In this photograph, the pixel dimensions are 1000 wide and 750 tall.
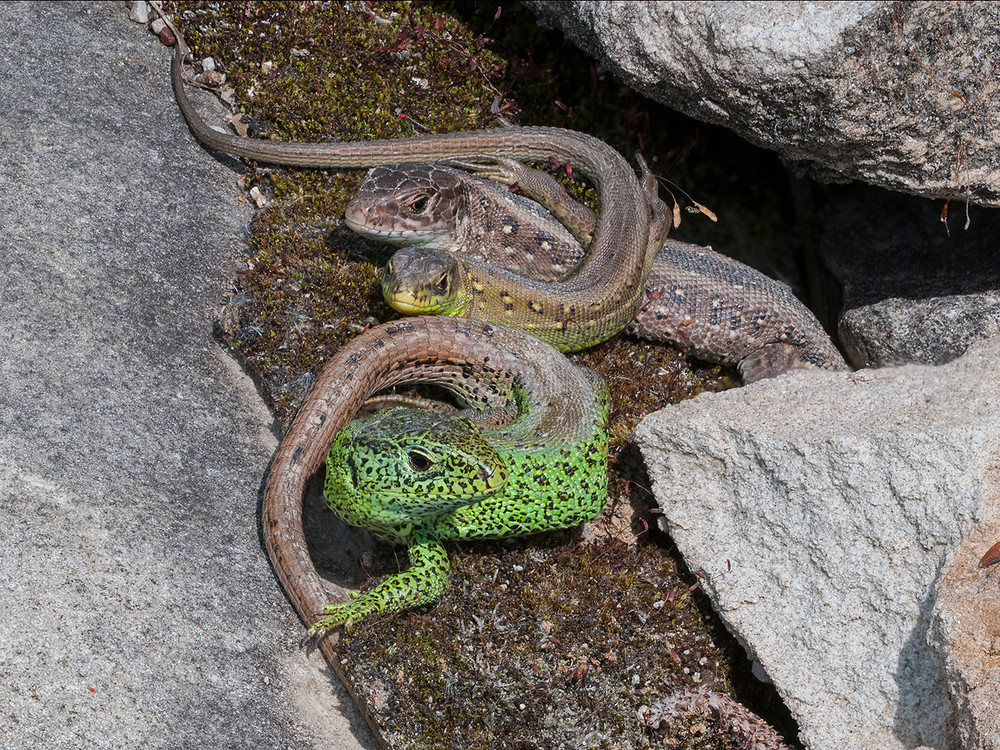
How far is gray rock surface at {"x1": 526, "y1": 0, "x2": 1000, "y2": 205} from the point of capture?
18.0 feet

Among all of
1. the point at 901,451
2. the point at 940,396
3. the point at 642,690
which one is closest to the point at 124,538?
the point at 642,690

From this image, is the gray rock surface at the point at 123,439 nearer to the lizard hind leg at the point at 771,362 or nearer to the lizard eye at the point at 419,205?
the lizard eye at the point at 419,205

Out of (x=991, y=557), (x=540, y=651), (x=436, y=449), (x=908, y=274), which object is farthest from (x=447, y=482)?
(x=908, y=274)

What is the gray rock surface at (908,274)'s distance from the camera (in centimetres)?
683

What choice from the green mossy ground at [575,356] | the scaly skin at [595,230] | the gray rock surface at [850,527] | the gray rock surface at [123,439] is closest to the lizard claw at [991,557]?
the gray rock surface at [850,527]

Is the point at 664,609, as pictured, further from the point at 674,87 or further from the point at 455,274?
the point at 674,87

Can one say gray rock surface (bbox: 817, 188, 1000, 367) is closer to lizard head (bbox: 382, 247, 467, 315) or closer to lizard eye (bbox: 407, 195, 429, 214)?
lizard head (bbox: 382, 247, 467, 315)

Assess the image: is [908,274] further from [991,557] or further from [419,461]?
[419,461]

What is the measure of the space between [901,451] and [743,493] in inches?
36.0

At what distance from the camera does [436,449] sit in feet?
16.9

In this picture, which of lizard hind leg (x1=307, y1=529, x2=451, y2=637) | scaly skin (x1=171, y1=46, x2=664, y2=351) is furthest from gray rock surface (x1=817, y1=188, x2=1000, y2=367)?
lizard hind leg (x1=307, y1=529, x2=451, y2=637)

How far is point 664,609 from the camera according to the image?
233 inches

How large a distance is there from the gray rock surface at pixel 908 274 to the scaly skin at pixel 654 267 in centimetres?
41

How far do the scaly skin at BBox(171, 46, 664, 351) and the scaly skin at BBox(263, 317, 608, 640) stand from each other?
0.47 metres
